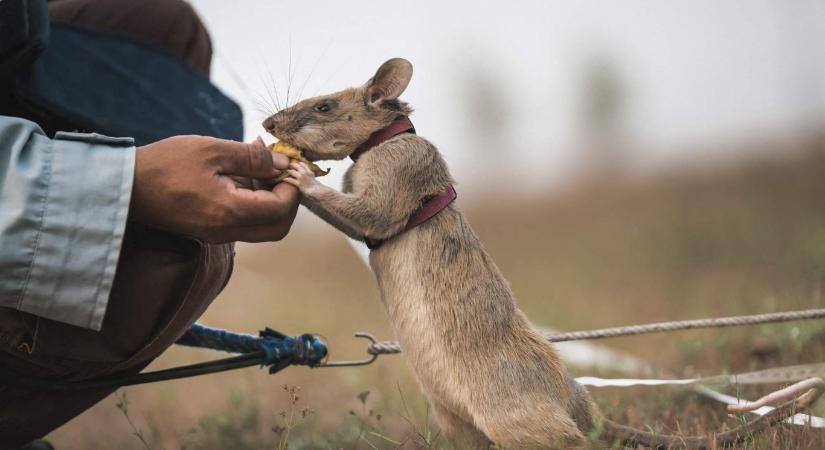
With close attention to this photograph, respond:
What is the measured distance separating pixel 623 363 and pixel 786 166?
7.71m

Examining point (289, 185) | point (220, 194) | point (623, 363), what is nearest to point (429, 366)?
point (289, 185)

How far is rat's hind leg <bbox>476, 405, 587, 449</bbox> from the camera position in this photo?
178cm

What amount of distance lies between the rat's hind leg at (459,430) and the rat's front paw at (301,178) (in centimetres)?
69

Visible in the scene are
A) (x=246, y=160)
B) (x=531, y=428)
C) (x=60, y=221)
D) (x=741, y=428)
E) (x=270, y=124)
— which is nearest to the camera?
(x=60, y=221)

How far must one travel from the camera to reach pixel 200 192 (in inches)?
61.4

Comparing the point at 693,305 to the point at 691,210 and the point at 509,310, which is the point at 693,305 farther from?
the point at 691,210

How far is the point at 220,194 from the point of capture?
1.57 metres

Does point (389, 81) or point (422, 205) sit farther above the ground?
point (389, 81)

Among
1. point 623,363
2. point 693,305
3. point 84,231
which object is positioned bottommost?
point 693,305

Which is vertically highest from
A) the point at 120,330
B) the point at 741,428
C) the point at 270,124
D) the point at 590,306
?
the point at 270,124

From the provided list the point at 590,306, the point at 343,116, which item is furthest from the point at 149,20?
the point at 590,306

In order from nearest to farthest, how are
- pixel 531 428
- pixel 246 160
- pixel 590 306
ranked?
pixel 246 160
pixel 531 428
pixel 590 306

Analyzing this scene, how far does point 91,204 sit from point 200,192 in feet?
0.71

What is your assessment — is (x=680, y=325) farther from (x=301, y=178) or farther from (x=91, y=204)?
(x=91, y=204)
